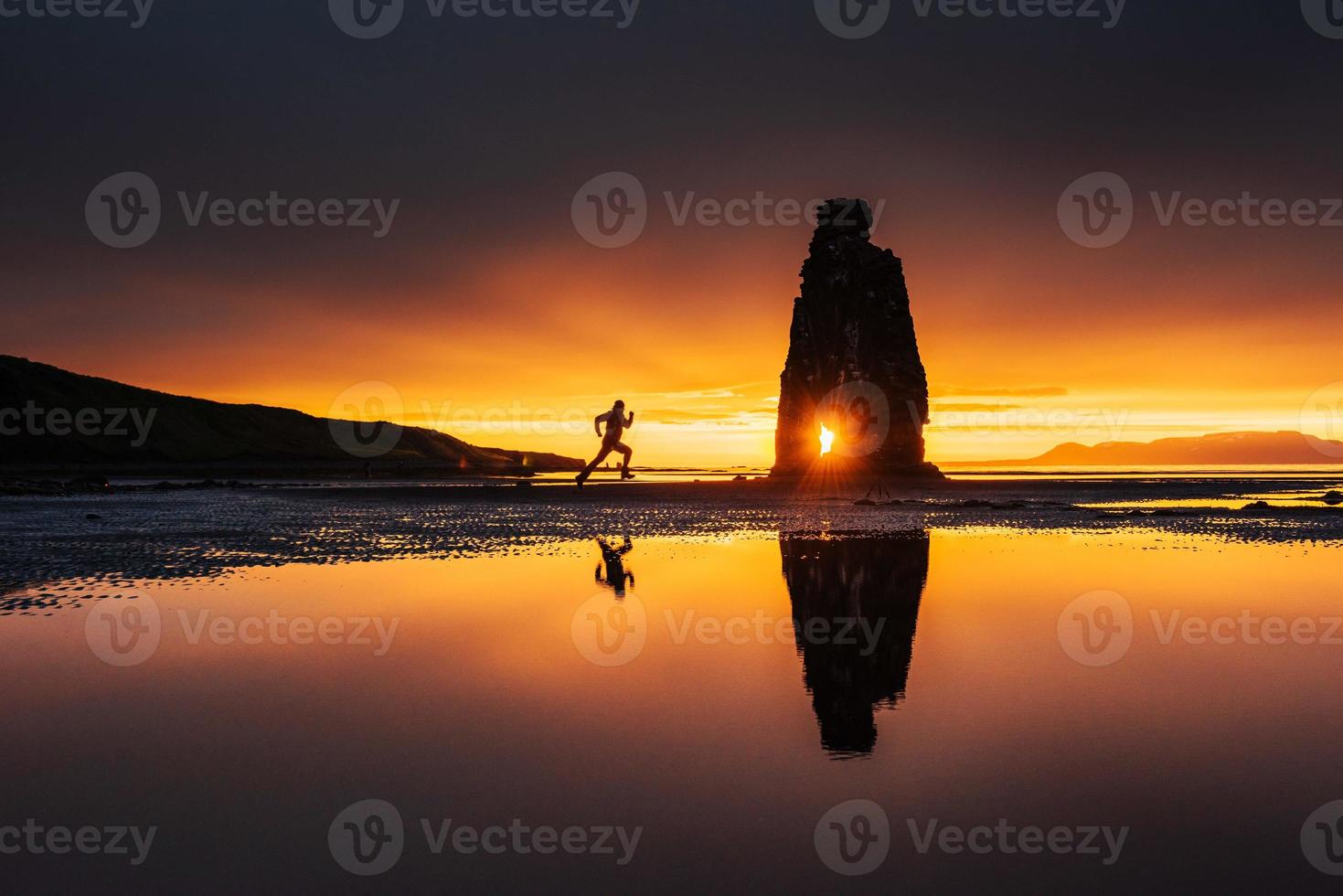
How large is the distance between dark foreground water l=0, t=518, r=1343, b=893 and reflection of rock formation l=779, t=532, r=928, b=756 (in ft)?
0.20

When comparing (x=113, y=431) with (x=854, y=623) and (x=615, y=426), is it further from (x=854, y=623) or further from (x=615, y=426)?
(x=854, y=623)

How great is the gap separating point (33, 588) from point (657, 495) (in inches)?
1321

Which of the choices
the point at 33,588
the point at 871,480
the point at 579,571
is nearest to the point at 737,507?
the point at 579,571

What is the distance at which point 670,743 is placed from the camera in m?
6.20

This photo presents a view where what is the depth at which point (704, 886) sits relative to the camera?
408 cm

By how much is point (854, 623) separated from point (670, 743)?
16.8 feet

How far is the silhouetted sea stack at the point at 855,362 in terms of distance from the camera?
251 feet

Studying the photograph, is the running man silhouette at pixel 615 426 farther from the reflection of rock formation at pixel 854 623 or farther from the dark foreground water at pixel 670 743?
the dark foreground water at pixel 670 743

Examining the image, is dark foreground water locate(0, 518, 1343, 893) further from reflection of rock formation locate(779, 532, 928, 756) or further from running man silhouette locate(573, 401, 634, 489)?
running man silhouette locate(573, 401, 634, 489)

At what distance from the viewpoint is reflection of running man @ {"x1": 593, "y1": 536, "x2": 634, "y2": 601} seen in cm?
1380

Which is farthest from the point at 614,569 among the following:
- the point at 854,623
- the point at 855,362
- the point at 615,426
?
the point at 855,362

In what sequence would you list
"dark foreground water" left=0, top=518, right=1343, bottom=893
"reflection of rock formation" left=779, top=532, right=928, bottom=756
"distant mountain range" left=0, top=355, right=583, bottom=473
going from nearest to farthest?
"dark foreground water" left=0, top=518, right=1343, bottom=893 → "reflection of rock formation" left=779, top=532, right=928, bottom=756 → "distant mountain range" left=0, top=355, right=583, bottom=473

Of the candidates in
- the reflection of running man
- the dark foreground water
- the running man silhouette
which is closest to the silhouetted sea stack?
the running man silhouette

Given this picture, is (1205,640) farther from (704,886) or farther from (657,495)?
(657,495)
